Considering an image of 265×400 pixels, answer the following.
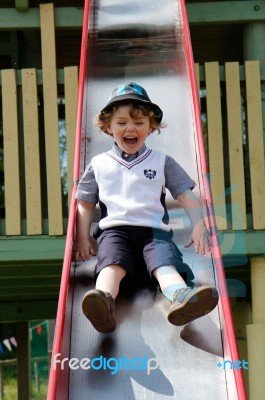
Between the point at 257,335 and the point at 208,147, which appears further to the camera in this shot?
the point at 208,147

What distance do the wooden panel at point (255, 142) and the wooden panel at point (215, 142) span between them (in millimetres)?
249

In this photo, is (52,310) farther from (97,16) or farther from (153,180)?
(153,180)

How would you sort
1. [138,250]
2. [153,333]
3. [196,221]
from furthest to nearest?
[196,221]
[138,250]
[153,333]

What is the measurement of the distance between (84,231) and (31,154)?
7.75ft

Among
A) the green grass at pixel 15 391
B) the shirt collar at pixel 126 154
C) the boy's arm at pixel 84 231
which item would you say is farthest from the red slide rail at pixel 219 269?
the green grass at pixel 15 391

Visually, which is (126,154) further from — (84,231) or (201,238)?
(201,238)

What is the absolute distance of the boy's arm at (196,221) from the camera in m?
4.25

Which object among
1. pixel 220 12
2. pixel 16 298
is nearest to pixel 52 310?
pixel 16 298

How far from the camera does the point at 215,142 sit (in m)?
6.64

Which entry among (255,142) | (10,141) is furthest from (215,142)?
(10,141)

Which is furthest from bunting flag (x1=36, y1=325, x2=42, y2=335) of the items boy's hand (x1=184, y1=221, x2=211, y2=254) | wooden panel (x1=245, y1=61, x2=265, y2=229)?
boy's hand (x1=184, y1=221, x2=211, y2=254)

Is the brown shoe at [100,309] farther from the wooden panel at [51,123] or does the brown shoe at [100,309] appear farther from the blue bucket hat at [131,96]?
the wooden panel at [51,123]

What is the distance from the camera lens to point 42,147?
938 centimetres

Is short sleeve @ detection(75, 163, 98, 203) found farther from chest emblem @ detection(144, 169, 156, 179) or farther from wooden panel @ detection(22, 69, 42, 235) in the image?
wooden panel @ detection(22, 69, 42, 235)
